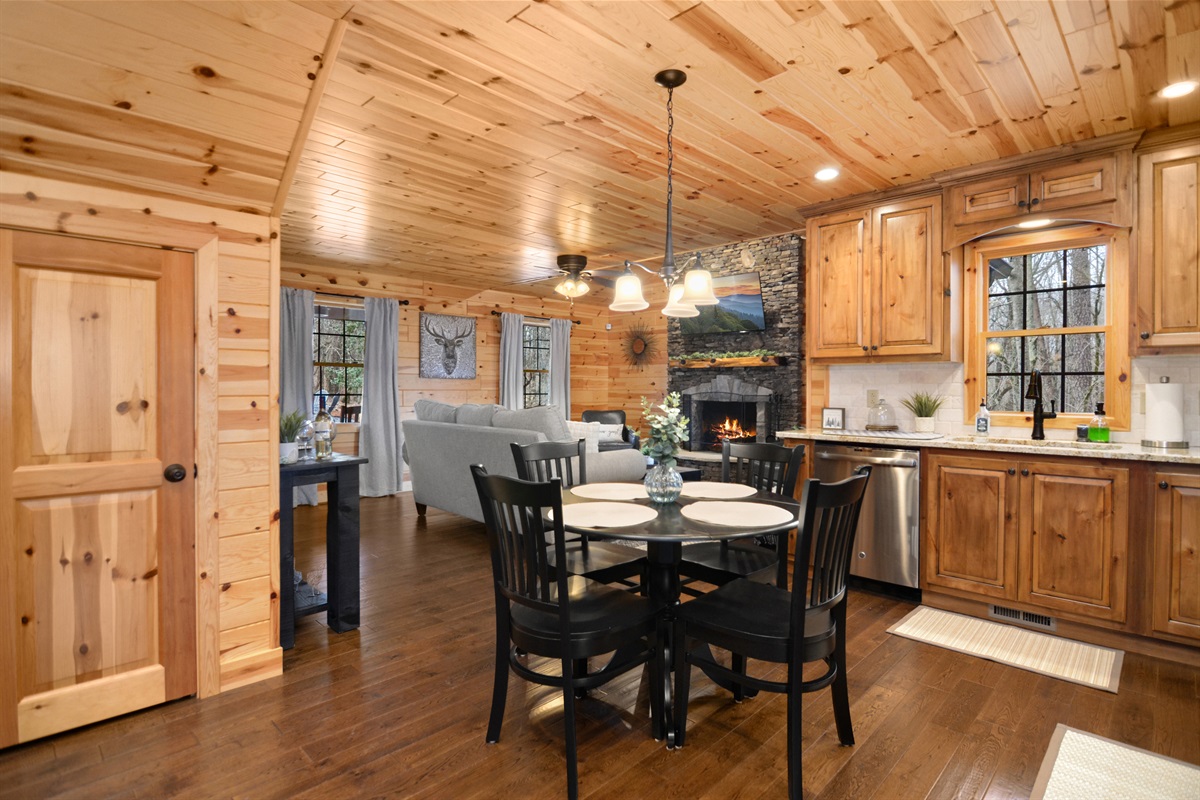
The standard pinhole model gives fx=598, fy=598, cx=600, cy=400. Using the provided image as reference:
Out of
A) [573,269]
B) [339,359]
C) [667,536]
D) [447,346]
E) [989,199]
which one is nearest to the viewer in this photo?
[667,536]

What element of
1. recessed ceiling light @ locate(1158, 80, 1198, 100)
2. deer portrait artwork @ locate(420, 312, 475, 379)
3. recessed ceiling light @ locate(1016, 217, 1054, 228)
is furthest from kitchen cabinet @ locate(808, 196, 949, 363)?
deer portrait artwork @ locate(420, 312, 475, 379)

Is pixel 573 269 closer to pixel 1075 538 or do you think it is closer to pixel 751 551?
pixel 751 551

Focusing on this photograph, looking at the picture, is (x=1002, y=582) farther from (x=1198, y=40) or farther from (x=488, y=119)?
(x=488, y=119)

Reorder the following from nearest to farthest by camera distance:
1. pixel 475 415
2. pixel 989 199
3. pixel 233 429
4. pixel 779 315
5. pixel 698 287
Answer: pixel 233 429, pixel 698 287, pixel 989 199, pixel 475 415, pixel 779 315

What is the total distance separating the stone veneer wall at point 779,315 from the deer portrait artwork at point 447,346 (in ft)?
11.0

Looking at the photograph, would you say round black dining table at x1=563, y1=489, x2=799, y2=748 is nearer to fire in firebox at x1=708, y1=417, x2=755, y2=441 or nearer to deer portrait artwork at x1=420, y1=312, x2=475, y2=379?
fire in firebox at x1=708, y1=417, x2=755, y2=441

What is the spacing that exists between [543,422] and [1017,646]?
10.1 ft

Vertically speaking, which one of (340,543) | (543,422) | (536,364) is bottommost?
(340,543)

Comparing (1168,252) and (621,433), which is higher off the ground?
(1168,252)

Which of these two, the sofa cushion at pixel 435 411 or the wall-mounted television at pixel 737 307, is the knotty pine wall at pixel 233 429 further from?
the wall-mounted television at pixel 737 307

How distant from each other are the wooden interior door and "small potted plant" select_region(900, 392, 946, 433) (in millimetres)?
4044

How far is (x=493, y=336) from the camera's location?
8.12 meters

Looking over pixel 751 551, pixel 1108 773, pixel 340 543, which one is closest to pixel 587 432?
pixel 340 543

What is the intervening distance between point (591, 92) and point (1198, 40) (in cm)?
231
